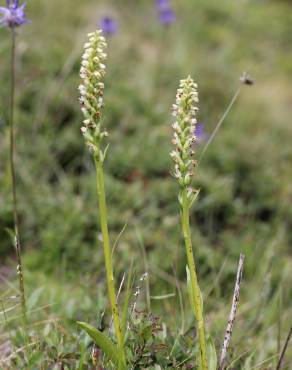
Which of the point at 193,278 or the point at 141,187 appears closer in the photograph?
the point at 193,278

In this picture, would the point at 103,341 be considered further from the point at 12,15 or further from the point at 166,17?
the point at 166,17

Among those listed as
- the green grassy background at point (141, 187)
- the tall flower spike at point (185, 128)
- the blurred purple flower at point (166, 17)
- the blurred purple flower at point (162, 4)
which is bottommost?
the green grassy background at point (141, 187)

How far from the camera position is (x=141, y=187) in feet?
13.8

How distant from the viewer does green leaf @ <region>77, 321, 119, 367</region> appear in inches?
55.6

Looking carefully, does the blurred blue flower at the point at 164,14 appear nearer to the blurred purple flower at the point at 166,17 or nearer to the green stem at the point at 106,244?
the blurred purple flower at the point at 166,17

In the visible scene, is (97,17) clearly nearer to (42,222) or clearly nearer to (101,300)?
(42,222)

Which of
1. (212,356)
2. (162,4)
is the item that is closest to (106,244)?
(212,356)

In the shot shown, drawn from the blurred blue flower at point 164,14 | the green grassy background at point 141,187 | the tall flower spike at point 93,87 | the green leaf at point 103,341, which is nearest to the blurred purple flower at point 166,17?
the blurred blue flower at point 164,14

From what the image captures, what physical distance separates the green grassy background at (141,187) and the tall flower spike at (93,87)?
0.76 m

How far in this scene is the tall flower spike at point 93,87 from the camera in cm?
132

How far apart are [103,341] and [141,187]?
2790 millimetres

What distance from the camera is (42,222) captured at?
3.56 metres

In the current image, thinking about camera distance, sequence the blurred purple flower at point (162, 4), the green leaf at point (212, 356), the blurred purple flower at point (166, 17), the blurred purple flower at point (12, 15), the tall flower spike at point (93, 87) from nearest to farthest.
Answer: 1. the tall flower spike at point (93, 87)
2. the green leaf at point (212, 356)
3. the blurred purple flower at point (12, 15)
4. the blurred purple flower at point (166, 17)
5. the blurred purple flower at point (162, 4)

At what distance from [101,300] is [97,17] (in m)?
5.47
